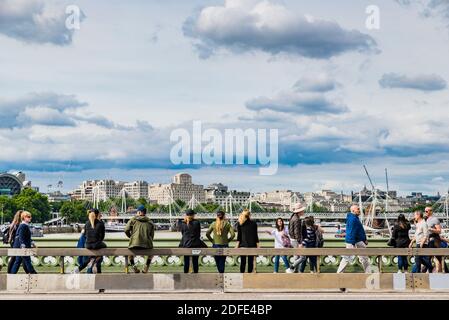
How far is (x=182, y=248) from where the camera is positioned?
69.3 feet

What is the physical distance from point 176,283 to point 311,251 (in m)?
3.85

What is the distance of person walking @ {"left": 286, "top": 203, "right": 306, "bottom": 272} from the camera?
22750 millimetres

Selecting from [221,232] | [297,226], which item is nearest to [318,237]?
[297,226]

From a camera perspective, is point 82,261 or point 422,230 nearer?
point 82,261

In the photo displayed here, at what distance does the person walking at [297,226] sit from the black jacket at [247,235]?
1.17 meters

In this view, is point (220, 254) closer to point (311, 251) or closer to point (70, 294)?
point (311, 251)

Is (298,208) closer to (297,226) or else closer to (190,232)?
(297,226)

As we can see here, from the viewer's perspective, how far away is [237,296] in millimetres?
19359

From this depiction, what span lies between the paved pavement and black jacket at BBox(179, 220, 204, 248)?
2385 millimetres

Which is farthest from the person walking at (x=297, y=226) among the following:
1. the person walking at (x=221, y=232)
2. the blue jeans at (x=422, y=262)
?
the blue jeans at (x=422, y=262)

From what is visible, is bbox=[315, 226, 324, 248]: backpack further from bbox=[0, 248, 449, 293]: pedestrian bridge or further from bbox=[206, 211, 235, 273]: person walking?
bbox=[0, 248, 449, 293]: pedestrian bridge

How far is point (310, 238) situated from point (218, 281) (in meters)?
4.43

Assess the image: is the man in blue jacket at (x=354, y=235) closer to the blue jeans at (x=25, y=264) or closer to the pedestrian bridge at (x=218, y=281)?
the pedestrian bridge at (x=218, y=281)
